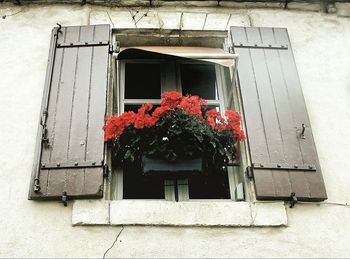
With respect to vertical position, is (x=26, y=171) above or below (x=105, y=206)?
above

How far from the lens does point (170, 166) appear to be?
4.02 m

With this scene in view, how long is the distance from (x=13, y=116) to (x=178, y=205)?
1692mm

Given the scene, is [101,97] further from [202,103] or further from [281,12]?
[281,12]

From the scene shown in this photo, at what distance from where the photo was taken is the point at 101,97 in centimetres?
451

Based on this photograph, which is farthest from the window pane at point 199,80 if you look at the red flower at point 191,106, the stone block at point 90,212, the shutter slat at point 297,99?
the stone block at point 90,212

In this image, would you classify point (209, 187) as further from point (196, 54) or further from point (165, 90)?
point (196, 54)

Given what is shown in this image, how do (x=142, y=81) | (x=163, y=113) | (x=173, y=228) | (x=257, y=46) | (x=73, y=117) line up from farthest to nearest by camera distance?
(x=142, y=81) < (x=257, y=46) < (x=73, y=117) < (x=163, y=113) < (x=173, y=228)

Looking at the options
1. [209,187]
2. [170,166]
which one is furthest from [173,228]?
[209,187]

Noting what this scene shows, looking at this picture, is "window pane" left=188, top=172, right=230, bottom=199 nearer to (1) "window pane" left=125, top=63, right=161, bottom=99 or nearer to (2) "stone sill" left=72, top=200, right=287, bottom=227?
(2) "stone sill" left=72, top=200, right=287, bottom=227

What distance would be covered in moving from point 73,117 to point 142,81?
3.24 ft

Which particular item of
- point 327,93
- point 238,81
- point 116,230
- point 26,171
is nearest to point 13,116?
point 26,171

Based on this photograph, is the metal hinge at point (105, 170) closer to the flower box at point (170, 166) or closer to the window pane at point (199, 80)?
the flower box at point (170, 166)

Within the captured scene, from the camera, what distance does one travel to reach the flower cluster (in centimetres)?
400

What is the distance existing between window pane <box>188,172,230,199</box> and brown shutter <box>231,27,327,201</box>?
1.20ft
